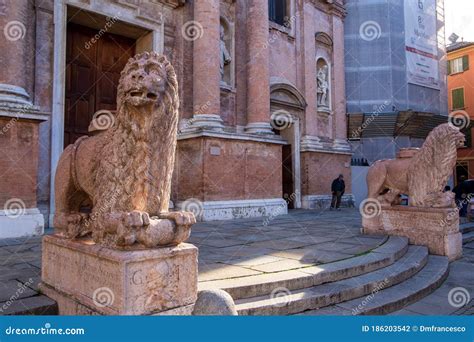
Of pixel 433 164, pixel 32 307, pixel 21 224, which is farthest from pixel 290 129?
pixel 32 307

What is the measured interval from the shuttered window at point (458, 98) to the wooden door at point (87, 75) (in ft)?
86.5

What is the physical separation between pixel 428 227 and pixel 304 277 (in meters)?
3.32

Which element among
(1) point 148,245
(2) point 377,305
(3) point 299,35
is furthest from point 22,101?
(3) point 299,35

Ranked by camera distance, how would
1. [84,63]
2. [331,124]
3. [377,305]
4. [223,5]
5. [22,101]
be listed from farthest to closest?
1. [331,124]
2. [223,5]
3. [84,63]
4. [22,101]
5. [377,305]

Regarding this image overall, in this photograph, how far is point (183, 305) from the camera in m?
2.60

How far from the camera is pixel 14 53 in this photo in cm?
682

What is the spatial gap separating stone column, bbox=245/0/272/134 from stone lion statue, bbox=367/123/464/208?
16.4ft

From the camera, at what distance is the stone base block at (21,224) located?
6191 mm

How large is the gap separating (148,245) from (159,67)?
4.10ft

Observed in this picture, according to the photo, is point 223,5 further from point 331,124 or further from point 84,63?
point 331,124

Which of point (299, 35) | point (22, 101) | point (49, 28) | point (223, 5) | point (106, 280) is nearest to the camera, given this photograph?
point (106, 280)

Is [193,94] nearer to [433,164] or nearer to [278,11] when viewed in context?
[278,11]

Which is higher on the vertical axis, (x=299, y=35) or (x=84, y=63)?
(x=299, y=35)

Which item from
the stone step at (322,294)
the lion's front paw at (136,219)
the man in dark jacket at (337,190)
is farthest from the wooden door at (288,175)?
the lion's front paw at (136,219)
